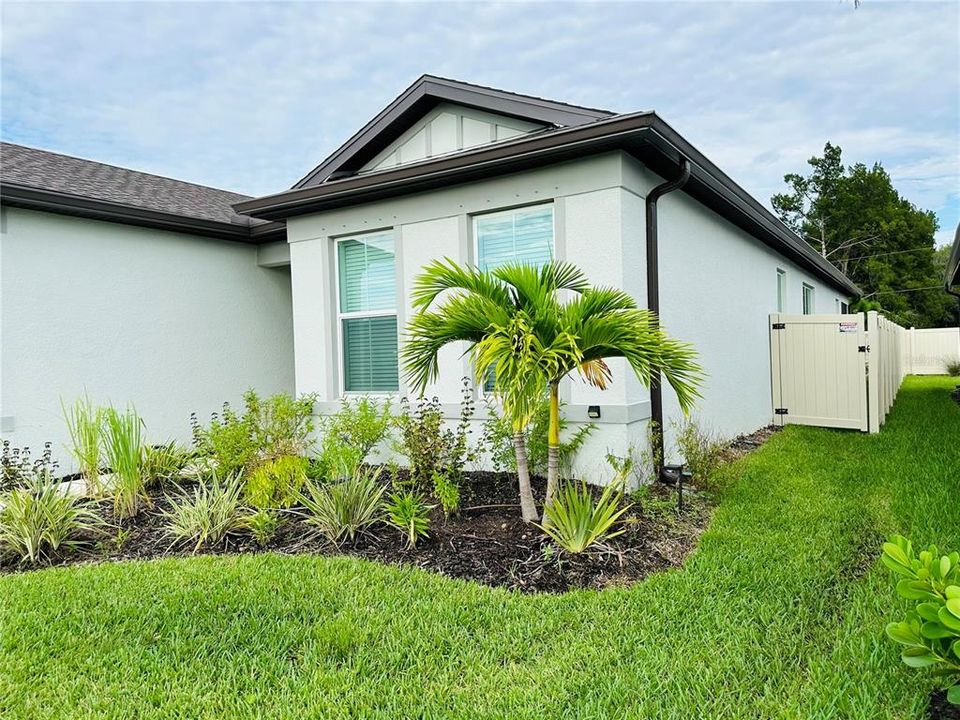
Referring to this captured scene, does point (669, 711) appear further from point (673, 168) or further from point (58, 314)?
point (58, 314)

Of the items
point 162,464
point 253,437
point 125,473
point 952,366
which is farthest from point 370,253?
point 952,366

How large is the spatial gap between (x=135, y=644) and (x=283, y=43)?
7.54 m

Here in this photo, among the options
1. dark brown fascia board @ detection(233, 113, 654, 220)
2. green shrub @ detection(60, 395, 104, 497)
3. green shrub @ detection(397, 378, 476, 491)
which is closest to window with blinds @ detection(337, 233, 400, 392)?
dark brown fascia board @ detection(233, 113, 654, 220)

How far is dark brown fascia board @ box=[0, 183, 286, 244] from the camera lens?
266 inches

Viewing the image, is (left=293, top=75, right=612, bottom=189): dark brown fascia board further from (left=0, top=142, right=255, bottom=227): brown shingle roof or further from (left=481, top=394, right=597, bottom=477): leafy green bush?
(left=481, top=394, right=597, bottom=477): leafy green bush

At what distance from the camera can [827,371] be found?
30.9 ft

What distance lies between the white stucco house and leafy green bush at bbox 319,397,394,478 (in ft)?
2.75

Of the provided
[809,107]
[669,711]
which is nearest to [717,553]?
[669,711]

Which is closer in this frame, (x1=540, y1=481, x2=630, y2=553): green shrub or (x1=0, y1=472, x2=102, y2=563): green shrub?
(x1=540, y1=481, x2=630, y2=553): green shrub

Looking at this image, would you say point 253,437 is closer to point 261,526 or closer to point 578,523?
point 261,526

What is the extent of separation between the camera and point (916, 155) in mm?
27781

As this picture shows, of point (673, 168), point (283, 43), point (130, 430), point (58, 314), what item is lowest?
point (130, 430)

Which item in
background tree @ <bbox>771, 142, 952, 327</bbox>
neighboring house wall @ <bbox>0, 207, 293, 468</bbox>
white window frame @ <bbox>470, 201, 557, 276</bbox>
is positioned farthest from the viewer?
background tree @ <bbox>771, 142, 952, 327</bbox>

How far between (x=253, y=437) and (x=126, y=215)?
377 cm
